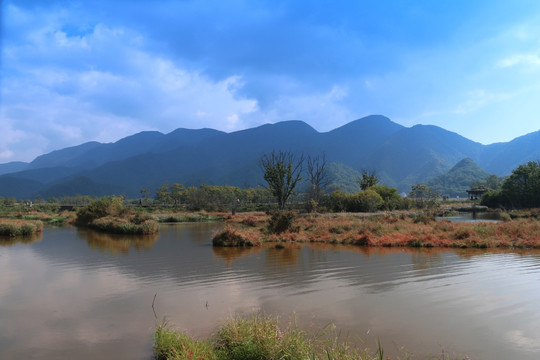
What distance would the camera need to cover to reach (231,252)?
17078mm

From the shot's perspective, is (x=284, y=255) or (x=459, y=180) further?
(x=459, y=180)

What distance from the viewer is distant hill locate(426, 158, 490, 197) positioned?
508 ft

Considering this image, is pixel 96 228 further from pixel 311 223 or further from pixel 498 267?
pixel 498 267

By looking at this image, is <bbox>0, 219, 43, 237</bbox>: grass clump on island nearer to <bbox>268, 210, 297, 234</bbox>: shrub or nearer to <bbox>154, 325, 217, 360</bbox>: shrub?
<bbox>268, 210, 297, 234</bbox>: shrub

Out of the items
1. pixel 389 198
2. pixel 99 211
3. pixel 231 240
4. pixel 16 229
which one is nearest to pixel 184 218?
pixel 99 211

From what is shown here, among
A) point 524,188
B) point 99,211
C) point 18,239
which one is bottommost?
point 18,239

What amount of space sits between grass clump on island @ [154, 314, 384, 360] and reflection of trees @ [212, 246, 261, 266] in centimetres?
811

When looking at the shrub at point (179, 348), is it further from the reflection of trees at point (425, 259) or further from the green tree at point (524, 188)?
the green tree at point (524, 188)

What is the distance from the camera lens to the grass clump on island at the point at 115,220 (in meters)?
26.9

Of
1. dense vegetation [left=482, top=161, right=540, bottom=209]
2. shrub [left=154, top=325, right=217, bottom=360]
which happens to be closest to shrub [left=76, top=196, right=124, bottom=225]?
shrub [left=154, top=325, right=217, bottom=360]

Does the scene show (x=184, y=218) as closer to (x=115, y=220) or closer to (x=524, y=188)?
(x=115, y=220)

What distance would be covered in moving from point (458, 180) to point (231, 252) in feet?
566

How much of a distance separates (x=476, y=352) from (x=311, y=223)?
1923 centimetres

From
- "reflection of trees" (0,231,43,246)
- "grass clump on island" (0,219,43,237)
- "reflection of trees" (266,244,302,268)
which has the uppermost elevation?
"grass clump on island" (0,219,43,237)
